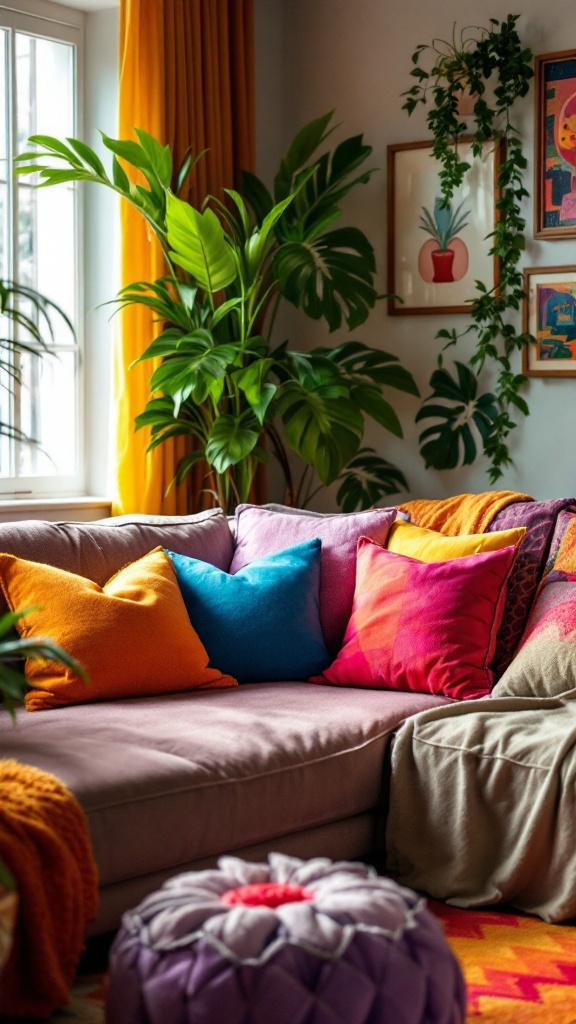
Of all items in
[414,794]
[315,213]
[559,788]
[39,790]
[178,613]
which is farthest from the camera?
[315,213]

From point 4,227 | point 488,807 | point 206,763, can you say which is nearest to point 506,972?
point 488,807

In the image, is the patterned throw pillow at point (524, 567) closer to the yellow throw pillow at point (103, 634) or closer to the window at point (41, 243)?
the yellow throw pillow at point (103, 634)

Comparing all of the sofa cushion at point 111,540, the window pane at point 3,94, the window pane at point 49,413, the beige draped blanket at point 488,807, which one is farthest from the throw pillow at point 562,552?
the window pane at point 3,94

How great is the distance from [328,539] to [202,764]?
110 centimetres

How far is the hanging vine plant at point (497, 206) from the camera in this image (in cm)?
420

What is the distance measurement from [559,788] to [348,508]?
213cm

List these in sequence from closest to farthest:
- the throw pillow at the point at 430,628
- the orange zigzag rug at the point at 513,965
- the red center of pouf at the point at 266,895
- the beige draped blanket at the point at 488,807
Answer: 1. the red center of pouf at the point at 266,895
2. the orange zigzag rug at the point at 513,965
3. the beige draped blanket at the point at 488,807
4. the throw pillow at the point at 430,628

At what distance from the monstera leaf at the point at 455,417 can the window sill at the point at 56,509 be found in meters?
1.15

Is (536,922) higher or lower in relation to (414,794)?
lower

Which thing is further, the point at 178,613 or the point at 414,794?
the point at 178,613

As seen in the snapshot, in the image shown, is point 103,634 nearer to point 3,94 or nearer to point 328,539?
point 328,539

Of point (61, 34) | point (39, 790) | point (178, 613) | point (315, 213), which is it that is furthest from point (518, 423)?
point (39, 790)

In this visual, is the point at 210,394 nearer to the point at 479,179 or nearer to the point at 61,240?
the point at 61,240

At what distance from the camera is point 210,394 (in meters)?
4.17
